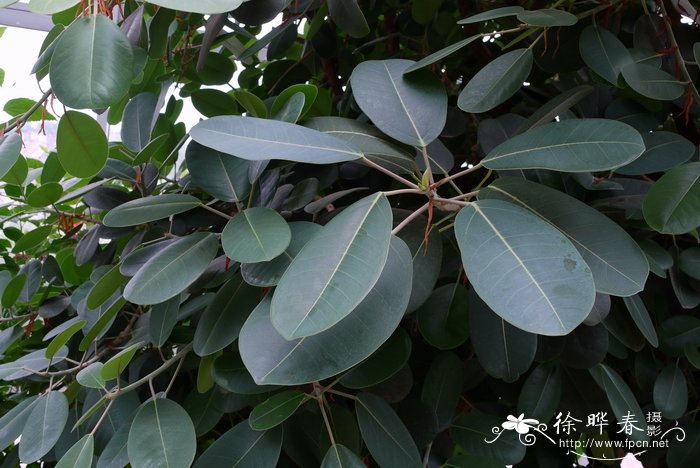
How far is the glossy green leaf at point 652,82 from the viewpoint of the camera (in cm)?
66

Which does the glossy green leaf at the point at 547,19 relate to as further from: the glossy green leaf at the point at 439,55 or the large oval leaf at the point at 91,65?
the large oval leaf at the point at 91,65

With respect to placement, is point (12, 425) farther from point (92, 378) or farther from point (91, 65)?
point (91, 65)

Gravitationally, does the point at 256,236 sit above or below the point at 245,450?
above

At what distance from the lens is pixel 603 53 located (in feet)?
2.27

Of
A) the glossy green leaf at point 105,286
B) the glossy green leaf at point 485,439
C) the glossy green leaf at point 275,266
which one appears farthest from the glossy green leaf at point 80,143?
the glossy green leaf at point 485,439

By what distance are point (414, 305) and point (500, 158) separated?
0.54ft

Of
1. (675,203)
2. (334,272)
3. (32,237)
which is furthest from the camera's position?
(32,237)

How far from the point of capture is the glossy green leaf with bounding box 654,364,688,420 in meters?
0.74

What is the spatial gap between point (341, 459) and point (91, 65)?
0.45m

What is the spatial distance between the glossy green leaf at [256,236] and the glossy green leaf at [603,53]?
41 cm

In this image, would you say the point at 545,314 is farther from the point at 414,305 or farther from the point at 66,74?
the point at 66,74

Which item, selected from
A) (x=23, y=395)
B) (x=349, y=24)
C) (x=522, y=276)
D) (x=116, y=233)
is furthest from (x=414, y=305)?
(x=23, y=395)

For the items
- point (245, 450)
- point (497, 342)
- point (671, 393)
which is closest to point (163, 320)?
point (245, 450)

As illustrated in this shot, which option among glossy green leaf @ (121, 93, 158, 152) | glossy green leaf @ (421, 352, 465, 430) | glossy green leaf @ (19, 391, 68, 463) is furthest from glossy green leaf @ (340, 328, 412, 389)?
glossy green leaf @ (121, 93, 158, 152)
